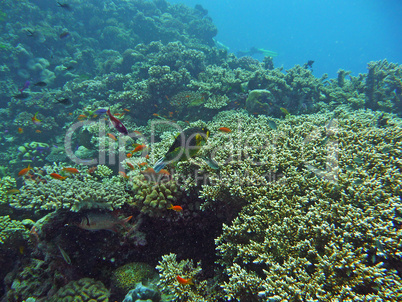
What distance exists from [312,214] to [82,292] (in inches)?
150

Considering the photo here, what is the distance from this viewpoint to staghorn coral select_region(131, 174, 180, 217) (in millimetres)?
3240

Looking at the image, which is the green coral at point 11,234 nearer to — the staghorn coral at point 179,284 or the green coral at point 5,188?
the green coral at point 5,188

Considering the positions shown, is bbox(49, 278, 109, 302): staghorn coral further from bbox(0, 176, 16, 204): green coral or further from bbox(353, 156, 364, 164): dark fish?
bbox(353, 156, 364, 164): dark fish

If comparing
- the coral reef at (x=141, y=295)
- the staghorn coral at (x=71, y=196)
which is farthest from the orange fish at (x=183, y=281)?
the staghorn coral at (x=71, y=196)

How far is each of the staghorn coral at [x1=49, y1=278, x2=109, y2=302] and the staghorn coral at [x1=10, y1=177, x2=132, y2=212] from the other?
4.08 feet

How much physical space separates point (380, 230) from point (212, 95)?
7.43 metres

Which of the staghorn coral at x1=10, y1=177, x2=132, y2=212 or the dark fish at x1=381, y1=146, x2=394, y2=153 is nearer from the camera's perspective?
the staghorn coral at x1=10, y1=177, x2=132, y2=212

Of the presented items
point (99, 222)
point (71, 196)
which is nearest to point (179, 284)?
point (99, 222)

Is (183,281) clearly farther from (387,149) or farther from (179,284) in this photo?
(387,149)

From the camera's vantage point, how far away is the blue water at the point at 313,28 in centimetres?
10894

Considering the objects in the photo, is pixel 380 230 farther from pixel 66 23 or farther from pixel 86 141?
pixel 66 23

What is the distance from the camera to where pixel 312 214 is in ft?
8.94

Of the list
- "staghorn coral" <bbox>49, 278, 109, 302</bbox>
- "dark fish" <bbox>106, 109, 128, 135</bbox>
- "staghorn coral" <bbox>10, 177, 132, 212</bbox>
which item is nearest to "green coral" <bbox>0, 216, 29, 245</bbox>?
"staghorn coral" <bbox>10, 177, 132, 212</bbox>

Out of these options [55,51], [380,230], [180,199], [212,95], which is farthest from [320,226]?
[55,51]
